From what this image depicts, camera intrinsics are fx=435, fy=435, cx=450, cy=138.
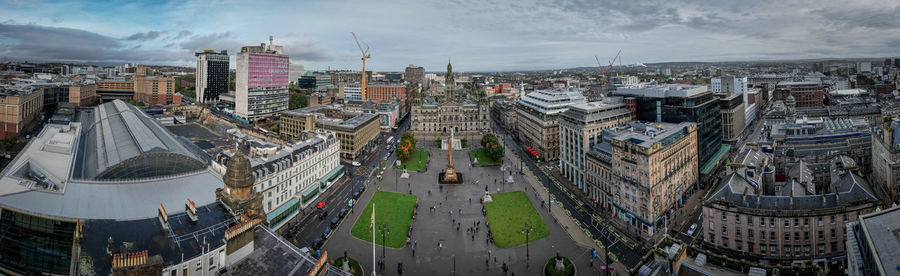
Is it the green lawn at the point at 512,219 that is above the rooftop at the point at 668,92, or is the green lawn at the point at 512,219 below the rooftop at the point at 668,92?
below

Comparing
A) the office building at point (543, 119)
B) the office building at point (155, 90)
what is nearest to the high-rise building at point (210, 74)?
the office building at point (155, 90)

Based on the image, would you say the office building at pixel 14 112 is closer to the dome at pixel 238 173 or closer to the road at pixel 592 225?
the dome at pixel 238 173

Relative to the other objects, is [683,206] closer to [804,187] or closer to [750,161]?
[750,161]

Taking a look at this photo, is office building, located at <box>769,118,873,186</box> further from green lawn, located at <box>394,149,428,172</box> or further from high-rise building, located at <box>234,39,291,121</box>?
high-rise building, located at <box>234,39,291,121</box>

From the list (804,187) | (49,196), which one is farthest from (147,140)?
(804,187)

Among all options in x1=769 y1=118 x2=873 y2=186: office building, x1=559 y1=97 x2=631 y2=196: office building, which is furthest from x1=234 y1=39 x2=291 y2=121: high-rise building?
x1=769 y1=118 x2=873 y2=186: office building

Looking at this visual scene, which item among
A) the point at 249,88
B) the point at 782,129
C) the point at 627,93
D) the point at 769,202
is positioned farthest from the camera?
the point at 249,88

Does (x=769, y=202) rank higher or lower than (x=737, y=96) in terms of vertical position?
lower
